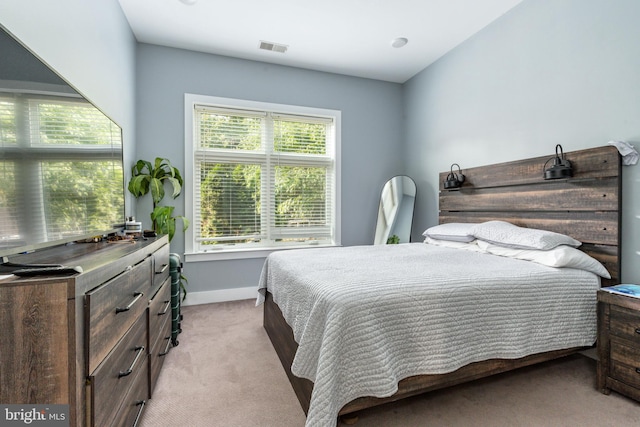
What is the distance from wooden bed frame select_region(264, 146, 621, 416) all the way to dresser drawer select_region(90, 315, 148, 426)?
81 centimetres

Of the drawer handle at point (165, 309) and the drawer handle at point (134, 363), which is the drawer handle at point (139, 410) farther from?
the drawer handle at point (165, 309)

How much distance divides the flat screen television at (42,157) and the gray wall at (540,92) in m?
3.19

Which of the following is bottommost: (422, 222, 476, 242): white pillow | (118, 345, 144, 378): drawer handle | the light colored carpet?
the light colored carpet

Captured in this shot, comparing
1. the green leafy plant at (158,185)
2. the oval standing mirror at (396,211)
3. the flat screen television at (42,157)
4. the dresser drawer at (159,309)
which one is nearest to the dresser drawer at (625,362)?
the oval standing mirror at (396,211)

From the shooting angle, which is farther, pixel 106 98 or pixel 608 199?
pixel 106 98

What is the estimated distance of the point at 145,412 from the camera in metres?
1.63

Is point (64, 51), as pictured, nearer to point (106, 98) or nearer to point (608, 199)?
point (106, 98)

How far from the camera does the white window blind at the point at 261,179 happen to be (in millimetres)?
3484

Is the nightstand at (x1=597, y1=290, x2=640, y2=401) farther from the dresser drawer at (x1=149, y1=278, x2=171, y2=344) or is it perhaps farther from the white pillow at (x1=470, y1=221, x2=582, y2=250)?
the dresser drawer at (x1=149, y1=278, x2=171, y2=344)

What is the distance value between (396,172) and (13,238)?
396cm

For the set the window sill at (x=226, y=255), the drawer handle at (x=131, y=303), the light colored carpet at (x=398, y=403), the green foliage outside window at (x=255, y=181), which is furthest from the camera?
the green foliage outside window at (x=255, y=181)

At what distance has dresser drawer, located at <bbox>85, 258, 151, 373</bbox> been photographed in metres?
0.92

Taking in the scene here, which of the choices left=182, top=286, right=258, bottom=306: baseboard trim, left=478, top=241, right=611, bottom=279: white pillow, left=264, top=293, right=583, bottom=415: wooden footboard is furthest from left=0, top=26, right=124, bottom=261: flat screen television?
left=478, top=241, right=611, bottom=279: white pillow

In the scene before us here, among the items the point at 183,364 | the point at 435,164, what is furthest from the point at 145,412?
the point at 435,164
